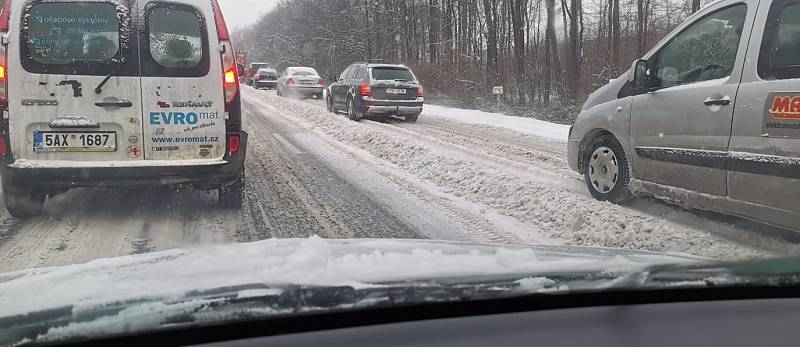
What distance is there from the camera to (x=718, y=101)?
4.27 metres

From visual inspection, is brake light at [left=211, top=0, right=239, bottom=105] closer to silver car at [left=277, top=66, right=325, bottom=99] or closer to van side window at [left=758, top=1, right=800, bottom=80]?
van side window at [left=758, top=1, right=800, bottom=80]

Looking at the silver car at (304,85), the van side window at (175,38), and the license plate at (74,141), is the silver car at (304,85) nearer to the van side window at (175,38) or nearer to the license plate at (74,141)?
the van side window at (175,38)

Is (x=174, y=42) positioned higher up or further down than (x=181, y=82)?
higher up

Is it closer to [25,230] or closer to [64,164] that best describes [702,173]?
[64,164]

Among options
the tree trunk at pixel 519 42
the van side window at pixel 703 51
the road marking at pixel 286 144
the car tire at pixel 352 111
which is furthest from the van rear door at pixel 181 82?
the tree trunk at pixel 519 42

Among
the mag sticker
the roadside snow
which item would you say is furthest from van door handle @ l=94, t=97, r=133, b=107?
the roadside snow

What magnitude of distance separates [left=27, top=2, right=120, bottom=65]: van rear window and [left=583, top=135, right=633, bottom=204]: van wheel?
4.50 metres

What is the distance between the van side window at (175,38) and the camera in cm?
505

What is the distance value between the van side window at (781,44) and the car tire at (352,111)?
471 inches

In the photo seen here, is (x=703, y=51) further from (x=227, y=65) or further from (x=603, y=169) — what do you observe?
(x=227, y=65)

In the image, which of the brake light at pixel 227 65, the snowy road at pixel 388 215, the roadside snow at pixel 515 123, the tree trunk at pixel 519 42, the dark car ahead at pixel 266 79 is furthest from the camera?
the dark car ahead at pixel 266 79

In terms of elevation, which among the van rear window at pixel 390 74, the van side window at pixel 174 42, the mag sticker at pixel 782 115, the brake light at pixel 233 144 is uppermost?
the van rear window at pixel 390 74

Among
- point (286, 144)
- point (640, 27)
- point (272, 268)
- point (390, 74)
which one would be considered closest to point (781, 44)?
point (272, 268)

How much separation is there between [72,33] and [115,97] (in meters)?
0.58
